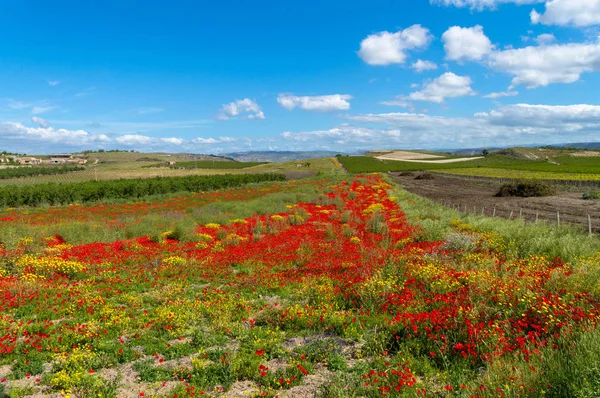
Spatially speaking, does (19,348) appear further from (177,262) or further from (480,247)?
(480,247)

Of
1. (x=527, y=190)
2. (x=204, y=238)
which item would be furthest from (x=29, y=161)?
(x=527, y=190)

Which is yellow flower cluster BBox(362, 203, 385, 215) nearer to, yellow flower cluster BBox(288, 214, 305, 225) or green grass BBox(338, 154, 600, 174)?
yellow flower cluster BBox(288, 214, 305, 225)

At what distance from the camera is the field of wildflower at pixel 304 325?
5258mm

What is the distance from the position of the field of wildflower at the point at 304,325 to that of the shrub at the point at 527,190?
3384 cm

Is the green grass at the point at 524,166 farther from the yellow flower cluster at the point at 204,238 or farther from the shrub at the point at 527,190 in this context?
the yellow flower cluster at the point at 204,238

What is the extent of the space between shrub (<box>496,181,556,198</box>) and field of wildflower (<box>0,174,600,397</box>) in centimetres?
3384

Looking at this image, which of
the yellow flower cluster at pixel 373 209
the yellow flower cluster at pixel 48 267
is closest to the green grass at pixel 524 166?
the yellow flower cluster at pixel 373 209

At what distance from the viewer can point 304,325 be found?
302 inches

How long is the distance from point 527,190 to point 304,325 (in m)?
43.7

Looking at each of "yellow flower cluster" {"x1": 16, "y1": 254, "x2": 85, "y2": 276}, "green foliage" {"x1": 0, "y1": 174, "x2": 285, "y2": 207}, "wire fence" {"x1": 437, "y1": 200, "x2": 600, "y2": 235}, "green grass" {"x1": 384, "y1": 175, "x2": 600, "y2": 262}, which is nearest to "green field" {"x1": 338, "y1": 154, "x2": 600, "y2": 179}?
"wire fence" {"x1": 437, "y1": 200, "x2": 600, "y2": 235}

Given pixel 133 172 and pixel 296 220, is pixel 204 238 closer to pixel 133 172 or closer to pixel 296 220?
pixel 296 220

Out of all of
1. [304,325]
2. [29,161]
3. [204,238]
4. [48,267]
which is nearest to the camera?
[304,325]

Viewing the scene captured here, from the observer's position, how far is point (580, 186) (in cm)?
5034

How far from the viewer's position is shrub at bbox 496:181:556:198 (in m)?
41.1
